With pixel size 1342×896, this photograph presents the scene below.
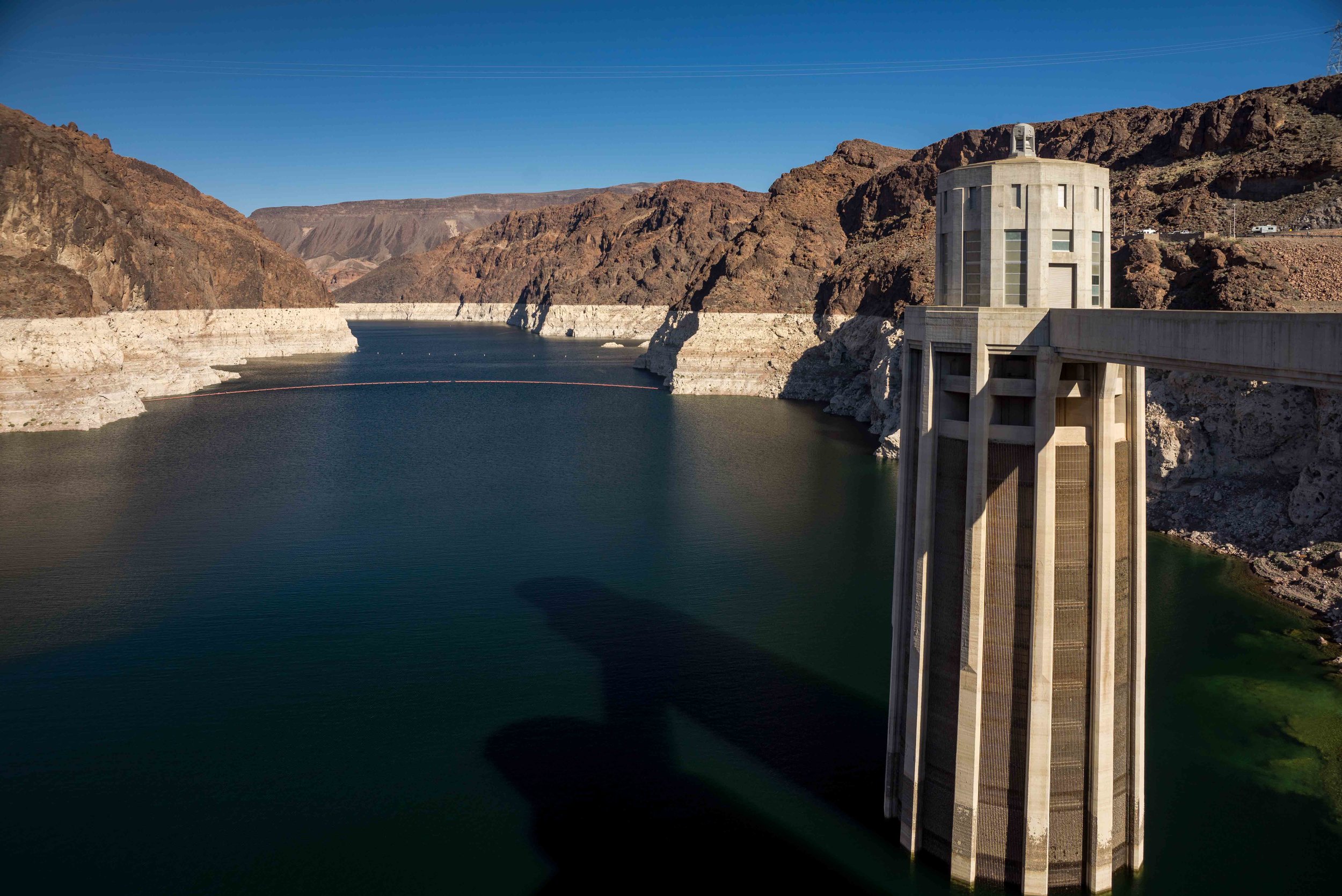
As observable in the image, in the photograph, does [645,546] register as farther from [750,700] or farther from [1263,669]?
[1263,669]

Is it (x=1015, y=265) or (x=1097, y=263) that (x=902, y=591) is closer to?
(x=1015, y=265)

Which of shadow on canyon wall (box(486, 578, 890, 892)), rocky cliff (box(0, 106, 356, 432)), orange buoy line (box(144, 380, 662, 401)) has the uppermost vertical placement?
rocky cliff (box(0, 106, 356, 432))

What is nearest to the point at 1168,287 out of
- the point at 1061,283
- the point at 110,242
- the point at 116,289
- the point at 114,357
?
the point at 1061,283

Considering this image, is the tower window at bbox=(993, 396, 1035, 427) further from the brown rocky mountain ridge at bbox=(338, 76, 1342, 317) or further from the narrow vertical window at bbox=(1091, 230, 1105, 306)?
the brown rocky mountain ridge at bbox=(338, 76, 1342, 317)

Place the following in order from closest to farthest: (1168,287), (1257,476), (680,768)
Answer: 1. (680,768)
2. (1257,476)
3. (1168,287)

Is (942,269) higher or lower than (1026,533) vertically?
higher

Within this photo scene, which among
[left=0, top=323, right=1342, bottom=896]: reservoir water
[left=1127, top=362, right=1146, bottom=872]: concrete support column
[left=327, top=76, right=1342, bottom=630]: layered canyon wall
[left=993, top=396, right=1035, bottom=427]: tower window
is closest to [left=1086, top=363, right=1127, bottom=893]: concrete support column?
[left=1127, top=362, right=1146, bottom=872]: concrete support column
